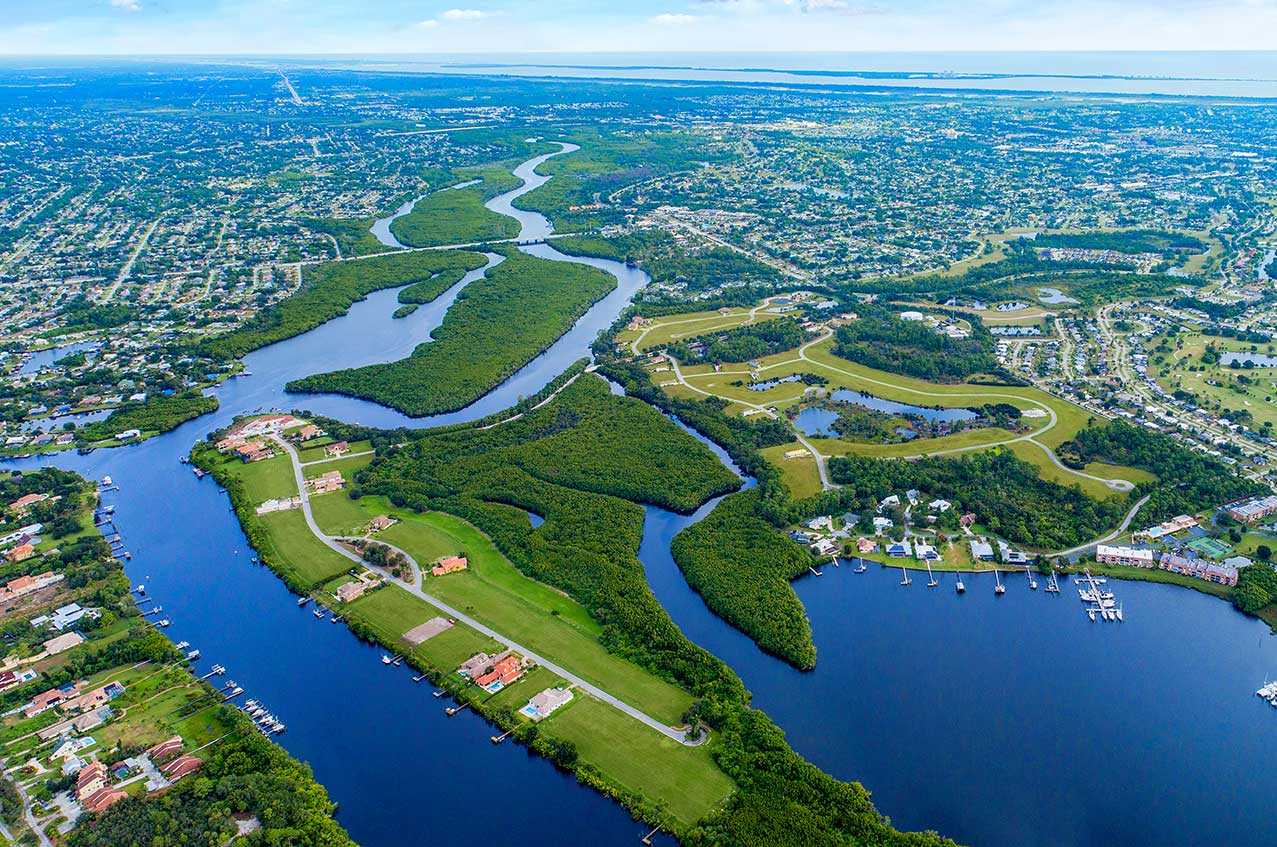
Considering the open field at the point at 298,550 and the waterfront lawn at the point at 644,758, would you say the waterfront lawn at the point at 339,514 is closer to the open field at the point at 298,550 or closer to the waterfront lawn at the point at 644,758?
the open field at the point at 298,550

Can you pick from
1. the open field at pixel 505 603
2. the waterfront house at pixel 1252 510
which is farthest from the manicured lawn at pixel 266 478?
the waterfront house at pixel 1252 510

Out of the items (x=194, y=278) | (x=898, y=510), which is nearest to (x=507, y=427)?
(x=898, y=510)

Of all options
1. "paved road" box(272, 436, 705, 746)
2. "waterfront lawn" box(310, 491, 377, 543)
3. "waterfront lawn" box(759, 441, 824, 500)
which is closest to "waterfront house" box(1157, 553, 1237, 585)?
"waterfront lawn" box(759, 441, 824, 500)

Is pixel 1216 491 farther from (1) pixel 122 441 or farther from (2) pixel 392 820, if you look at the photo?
(1) pixel 122 441

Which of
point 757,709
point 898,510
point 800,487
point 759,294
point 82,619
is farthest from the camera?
point 759,294

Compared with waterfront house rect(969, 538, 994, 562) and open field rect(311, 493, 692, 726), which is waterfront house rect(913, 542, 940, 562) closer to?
waterfront house rect(969, 538, 994, 562)

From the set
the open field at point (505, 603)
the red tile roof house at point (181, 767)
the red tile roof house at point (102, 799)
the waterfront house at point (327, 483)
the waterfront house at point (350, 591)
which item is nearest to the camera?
the red tile roof house at point (102, 799)

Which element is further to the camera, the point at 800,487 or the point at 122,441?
the point at 122,441
